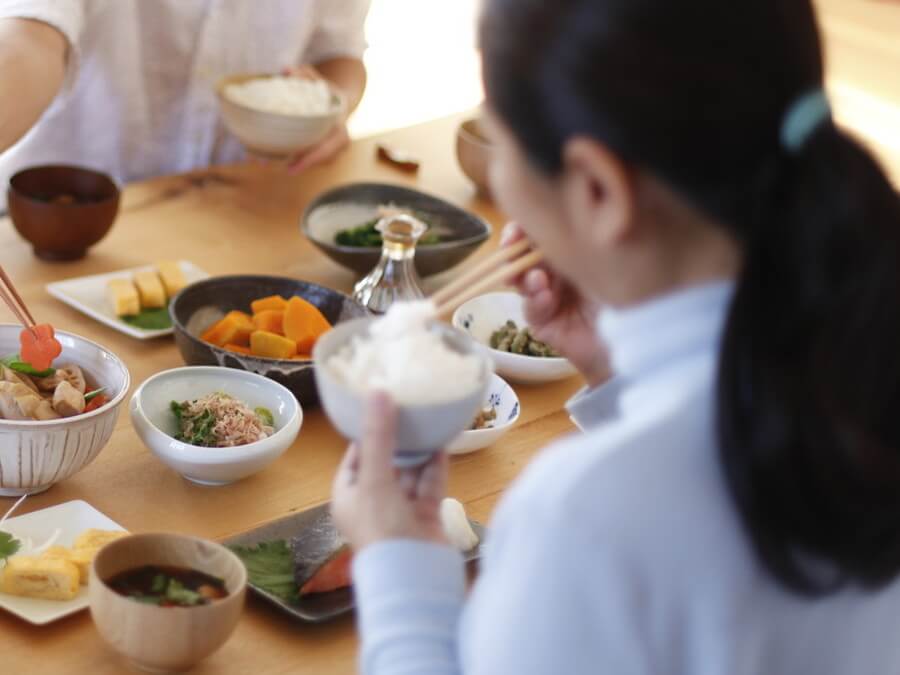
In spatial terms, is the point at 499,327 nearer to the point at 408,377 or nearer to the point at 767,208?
the point at 408,377

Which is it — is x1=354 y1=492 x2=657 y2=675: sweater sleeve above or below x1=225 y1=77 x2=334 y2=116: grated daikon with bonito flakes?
above

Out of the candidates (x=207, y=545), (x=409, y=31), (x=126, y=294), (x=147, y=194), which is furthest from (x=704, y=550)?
(x=409, y=31)

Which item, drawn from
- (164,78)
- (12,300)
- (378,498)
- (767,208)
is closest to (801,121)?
(767,208)

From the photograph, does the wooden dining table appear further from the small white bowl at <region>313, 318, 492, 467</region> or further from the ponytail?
the ponytail

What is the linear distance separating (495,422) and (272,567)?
1.43 ft

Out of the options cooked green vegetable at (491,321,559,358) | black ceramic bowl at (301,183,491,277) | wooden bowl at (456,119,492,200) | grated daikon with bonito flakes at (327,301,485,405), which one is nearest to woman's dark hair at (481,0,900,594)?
grated daikon with bonito flakes at (327,301,485,405)

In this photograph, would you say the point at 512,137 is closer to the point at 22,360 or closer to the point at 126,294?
the point at 22,360

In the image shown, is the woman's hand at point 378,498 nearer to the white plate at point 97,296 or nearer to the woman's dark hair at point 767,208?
the woman's dark hair at point 767,208

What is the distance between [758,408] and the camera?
2.50 ft

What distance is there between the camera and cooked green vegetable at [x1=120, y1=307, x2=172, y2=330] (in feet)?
5.74

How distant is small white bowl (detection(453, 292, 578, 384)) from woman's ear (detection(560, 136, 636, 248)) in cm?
86

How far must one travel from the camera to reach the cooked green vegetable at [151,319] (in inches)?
68.9

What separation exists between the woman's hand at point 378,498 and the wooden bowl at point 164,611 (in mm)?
172

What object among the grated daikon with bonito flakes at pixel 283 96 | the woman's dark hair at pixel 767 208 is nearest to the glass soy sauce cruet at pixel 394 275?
the grated daikon with bonito flakes at pixel 283 96
